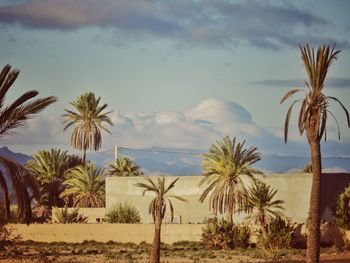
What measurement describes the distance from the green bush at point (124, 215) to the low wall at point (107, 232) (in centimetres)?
416

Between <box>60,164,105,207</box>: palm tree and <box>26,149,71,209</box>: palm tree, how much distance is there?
3987 mm

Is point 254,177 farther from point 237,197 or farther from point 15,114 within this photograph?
point 15,114

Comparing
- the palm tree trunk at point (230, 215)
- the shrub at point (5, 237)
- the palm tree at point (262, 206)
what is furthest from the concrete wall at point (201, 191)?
the shrub at point (5, 237)

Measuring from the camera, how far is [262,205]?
57812 mm

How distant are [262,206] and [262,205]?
0.08 meters

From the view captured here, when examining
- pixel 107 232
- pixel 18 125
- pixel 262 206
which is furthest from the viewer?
pixel 107 232

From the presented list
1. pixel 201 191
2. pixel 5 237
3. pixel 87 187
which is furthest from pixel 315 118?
pixel 87 187

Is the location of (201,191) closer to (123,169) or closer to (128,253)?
(128,253)

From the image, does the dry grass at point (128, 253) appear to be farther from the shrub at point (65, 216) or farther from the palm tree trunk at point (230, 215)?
the shrub at point (65, 216)

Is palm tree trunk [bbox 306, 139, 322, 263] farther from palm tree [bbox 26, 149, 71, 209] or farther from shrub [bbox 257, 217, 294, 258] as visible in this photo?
palm tree [bbox 26, 149, 71, 209]

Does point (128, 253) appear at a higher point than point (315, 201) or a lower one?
lower

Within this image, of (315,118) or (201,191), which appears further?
(201,191)

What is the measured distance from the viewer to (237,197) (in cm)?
6125

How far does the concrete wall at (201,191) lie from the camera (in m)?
59.6
